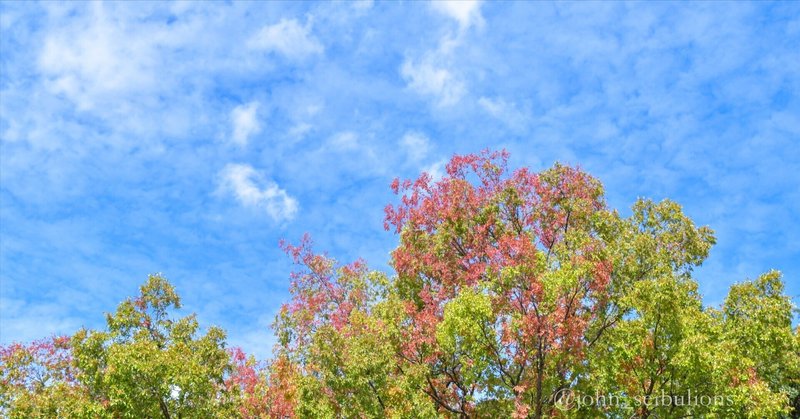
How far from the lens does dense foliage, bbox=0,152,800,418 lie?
2164cm

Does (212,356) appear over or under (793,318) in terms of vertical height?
under

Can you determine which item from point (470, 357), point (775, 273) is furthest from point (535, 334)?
point (775, 273)

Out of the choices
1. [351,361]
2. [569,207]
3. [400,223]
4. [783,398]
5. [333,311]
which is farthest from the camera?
[333,311]

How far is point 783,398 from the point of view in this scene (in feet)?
67.2

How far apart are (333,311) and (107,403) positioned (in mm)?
11199

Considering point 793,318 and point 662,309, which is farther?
point 793,318

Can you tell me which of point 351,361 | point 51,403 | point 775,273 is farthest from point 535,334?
point 51,403

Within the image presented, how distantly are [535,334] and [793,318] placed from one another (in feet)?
30.4

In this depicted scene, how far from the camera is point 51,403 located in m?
27.5

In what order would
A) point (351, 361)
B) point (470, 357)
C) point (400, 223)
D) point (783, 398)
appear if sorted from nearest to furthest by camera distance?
point (783, 398) → point (351, 361) → point (470, 357) → point (400, 223)

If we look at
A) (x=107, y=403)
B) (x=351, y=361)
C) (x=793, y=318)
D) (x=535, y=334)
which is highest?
(x=793, y=318)

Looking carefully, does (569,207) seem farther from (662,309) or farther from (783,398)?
(783,398)

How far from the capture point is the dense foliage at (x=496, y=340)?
2164 cm

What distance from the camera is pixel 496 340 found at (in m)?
23.0
